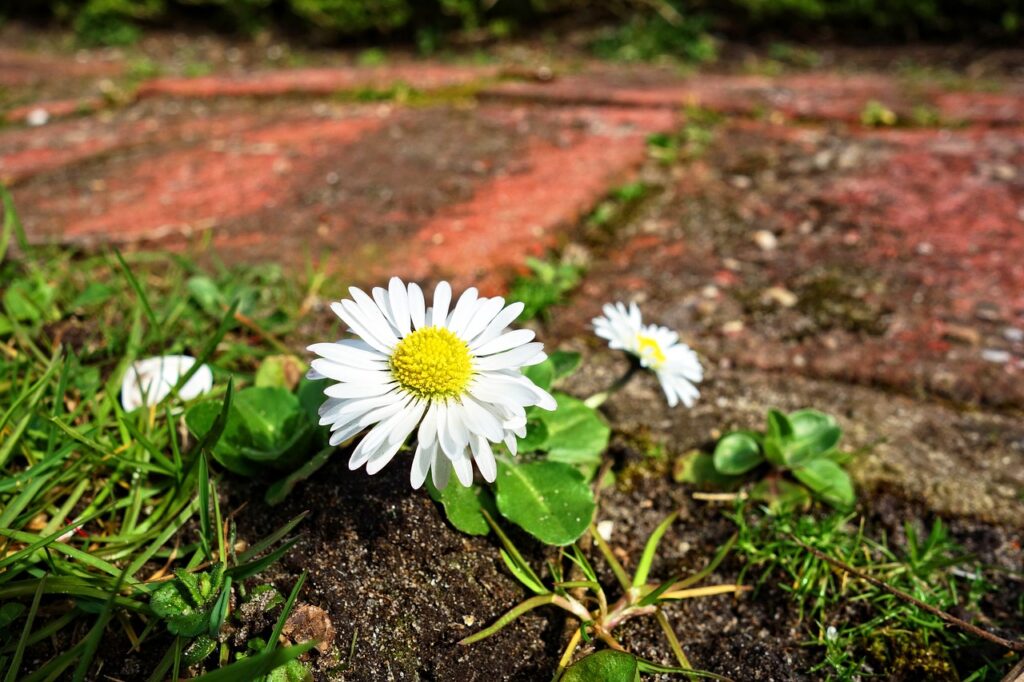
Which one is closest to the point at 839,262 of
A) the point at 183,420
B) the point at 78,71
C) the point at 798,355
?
the point at 798,355

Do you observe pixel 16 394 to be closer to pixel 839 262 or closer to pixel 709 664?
pixel 709 664

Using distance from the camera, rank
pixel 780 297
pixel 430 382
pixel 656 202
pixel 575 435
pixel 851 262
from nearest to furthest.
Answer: pixel 430 382
pixel 575 435
pixel 780 297
pixel 851 262
pixel 656 202

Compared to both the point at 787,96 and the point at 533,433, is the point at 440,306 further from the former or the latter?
the point at 787,96

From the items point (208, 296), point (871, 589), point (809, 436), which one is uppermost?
point (208, 296)

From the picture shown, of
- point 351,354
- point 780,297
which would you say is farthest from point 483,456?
point 780,297

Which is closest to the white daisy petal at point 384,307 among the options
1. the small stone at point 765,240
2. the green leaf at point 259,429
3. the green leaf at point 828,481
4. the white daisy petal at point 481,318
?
the white daisy petal at point 481,318

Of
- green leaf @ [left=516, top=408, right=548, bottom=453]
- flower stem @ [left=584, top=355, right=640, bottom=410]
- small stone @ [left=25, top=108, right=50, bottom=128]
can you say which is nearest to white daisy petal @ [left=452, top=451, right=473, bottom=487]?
green leaf @ [left=516, top=408, right=548, bottom=453]

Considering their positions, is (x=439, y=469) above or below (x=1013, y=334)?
above
